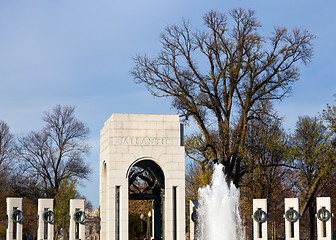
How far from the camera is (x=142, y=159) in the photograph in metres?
30.1

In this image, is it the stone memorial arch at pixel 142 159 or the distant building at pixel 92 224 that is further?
the distant building at pixel 92 224

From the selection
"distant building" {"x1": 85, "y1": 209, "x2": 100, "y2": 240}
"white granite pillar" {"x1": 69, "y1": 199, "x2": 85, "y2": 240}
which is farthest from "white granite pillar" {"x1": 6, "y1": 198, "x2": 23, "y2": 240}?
"distant building" {"x1": 85, "y1": 209, "x2": 100, "y2": 240}

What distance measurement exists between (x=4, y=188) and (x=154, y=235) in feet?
83.3

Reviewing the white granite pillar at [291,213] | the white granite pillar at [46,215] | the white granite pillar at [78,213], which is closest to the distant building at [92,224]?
the white granite pillar at [46,215]

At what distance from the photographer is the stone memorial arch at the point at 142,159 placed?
1172 inches

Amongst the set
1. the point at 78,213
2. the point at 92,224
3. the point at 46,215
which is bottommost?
the point at 92,224

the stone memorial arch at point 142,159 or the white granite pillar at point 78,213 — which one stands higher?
the stone memorial arch at point 142,159

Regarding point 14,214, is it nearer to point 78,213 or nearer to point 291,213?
point 78,213

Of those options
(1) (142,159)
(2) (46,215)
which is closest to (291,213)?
(1) (142,159)

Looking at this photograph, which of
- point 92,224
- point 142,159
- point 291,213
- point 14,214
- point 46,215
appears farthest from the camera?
point 92,224

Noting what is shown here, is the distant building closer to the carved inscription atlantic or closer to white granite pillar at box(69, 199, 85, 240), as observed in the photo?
white granite pillar at box(69, 199, 85, 240)

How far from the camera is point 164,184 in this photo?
31531 mm

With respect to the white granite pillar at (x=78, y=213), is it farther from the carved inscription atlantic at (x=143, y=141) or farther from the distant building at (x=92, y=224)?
the distant building at (x=92, y=224)

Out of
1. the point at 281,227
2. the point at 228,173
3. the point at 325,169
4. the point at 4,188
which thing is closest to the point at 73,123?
the point at 4,188
